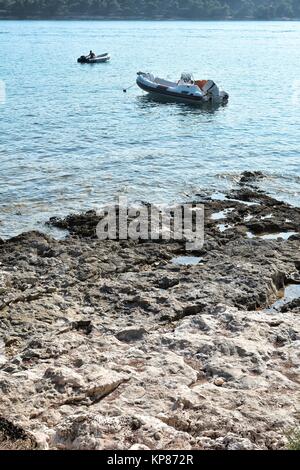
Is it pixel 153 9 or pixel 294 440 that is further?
pixel 153 9

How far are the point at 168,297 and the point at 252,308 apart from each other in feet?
5.05

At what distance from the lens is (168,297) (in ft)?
38.8

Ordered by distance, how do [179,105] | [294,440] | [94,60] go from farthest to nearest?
[94,60] < [179,105] < [294,440]

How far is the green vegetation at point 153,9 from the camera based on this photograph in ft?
396

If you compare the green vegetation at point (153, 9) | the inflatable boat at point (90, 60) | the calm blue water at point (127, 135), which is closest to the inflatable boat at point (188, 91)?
the calm blue water at point (127, 135)

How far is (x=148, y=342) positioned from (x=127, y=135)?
65.0 ft

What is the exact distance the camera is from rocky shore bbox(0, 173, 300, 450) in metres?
7.76

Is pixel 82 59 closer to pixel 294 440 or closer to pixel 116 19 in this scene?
pixel 294 440

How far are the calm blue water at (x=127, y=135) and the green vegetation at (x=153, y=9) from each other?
6324 centimetres

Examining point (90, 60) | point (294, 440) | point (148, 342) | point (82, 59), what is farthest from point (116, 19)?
point (294, 440)

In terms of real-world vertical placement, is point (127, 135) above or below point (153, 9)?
Answer: below

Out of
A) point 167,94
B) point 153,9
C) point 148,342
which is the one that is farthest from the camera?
point 153,9

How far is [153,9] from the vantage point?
422 ft
